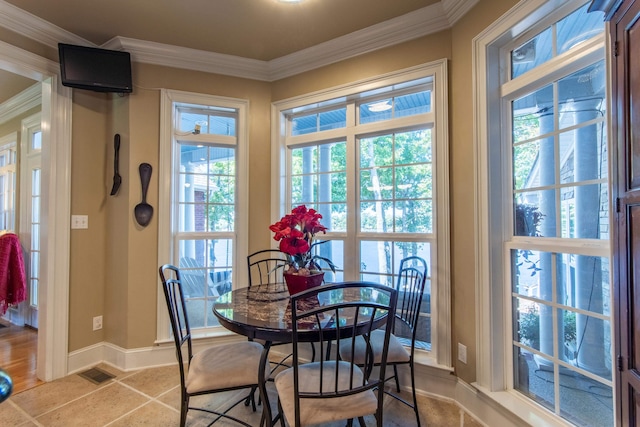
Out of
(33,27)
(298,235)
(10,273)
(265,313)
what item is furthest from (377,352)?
(10,273)

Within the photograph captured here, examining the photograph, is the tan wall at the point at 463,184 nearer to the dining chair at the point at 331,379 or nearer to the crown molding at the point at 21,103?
the dining chair at the point at 331,379

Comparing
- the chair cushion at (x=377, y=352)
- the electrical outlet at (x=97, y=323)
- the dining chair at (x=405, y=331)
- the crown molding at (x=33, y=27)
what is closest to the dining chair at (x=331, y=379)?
the dining chair at (x=405, y=331)

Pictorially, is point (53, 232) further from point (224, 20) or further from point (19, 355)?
point (224, 20)

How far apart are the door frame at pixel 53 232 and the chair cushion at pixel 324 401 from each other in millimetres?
2036

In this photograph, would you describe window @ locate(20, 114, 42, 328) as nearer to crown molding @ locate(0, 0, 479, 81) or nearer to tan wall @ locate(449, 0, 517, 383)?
crown molding @ locate(0, 0, 479, 81)

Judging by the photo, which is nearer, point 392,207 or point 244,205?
point 392,207

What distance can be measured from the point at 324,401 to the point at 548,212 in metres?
Result: 1.47

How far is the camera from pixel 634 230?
921 mm

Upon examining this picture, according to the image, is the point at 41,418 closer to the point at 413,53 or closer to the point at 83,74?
the point at 83,74

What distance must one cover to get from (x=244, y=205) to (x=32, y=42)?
1909 millimetres

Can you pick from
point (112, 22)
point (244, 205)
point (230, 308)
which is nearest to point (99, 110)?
point (112, 22)

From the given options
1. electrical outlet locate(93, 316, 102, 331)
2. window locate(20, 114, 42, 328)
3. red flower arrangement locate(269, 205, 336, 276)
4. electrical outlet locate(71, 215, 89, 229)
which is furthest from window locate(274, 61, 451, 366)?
window locate(20, 114, 42, 328)

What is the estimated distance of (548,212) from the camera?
1661 mm

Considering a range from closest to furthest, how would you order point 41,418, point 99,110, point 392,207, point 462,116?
point 41,418 < point 462,116 < point 392,207 < point 99,110
